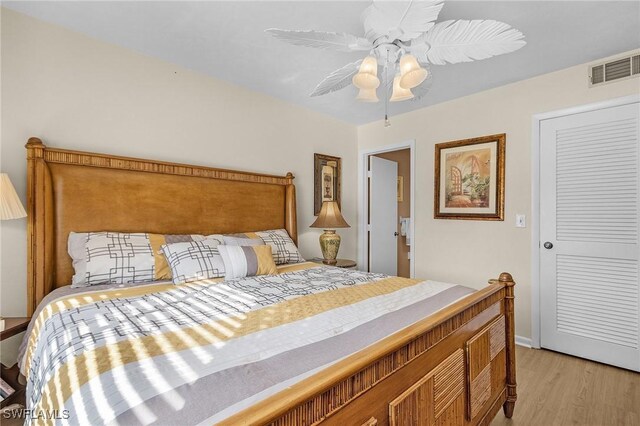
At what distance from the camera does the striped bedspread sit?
727 mm

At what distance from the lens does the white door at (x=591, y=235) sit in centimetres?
237

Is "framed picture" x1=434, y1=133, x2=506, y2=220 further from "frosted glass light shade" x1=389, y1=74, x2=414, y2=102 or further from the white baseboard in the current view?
"frosted glass light shade" x1=389, y1=74, x2=414, y2=102

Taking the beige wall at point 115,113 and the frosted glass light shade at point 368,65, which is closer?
the frosted glass light shade at point 368,65

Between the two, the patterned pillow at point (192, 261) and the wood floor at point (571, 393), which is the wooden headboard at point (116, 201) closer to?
the patterned pillow at point (192, 261)

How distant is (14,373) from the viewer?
1.77 m

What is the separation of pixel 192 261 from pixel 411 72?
173cm

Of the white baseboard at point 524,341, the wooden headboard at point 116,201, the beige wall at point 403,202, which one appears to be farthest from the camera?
the beige wall at point 403,202

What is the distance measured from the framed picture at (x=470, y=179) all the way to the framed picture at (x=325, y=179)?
123 cm

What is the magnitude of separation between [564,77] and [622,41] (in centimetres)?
43

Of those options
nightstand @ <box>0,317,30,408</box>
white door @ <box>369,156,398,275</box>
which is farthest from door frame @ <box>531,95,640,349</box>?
nightstand @ <box>0,317,30,408</box>

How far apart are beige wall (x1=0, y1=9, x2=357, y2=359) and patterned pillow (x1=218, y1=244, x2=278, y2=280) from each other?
105 centimetres

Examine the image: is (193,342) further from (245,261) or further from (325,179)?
(325,179)

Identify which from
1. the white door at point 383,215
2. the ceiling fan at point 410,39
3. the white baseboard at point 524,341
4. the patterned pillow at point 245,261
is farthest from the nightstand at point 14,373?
the white baseboard at point 524,341

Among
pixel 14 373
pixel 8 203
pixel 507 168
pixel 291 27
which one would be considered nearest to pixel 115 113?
pixel 8 203
